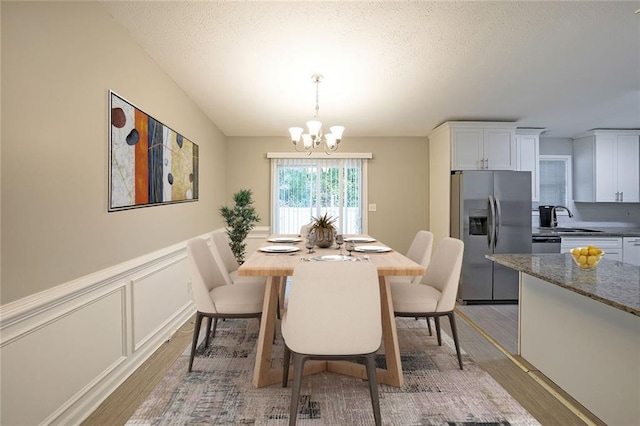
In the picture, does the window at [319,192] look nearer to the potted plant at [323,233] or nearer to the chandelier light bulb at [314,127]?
the chandelier light bulb at [314,127]

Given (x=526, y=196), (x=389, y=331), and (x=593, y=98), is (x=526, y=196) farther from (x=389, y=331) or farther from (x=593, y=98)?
(x=389, y=331)

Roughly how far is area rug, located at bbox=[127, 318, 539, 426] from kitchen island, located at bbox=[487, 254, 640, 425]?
38cm

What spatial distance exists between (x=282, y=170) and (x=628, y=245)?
5000 millimetres

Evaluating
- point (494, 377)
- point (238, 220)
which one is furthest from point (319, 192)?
point (494, 377)

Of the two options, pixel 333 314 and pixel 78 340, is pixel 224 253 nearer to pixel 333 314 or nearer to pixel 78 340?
pixel 78 340

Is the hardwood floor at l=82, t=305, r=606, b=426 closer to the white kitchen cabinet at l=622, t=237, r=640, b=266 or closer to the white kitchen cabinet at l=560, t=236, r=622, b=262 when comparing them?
the white kitchen cabinet at l=560, t=236, r=622, b=262

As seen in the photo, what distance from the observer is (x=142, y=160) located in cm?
244

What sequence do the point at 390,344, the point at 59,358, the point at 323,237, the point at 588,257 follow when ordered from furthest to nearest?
1. the point at 323,237
2. the point at 390,344
3. the point at 588,257
4. the point at 59,358

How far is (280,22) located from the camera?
2.04 meters

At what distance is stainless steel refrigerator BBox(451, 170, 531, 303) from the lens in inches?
160

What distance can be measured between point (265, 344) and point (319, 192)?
3533 millimetres

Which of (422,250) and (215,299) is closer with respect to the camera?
(215,299)

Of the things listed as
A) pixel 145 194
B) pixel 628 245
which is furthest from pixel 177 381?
pixel 628 245

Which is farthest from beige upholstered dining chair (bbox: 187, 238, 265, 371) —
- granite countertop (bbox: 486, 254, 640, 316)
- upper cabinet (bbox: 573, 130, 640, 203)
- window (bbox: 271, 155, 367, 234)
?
upper cabinet (bbox: 573, 130, 640, 203)
